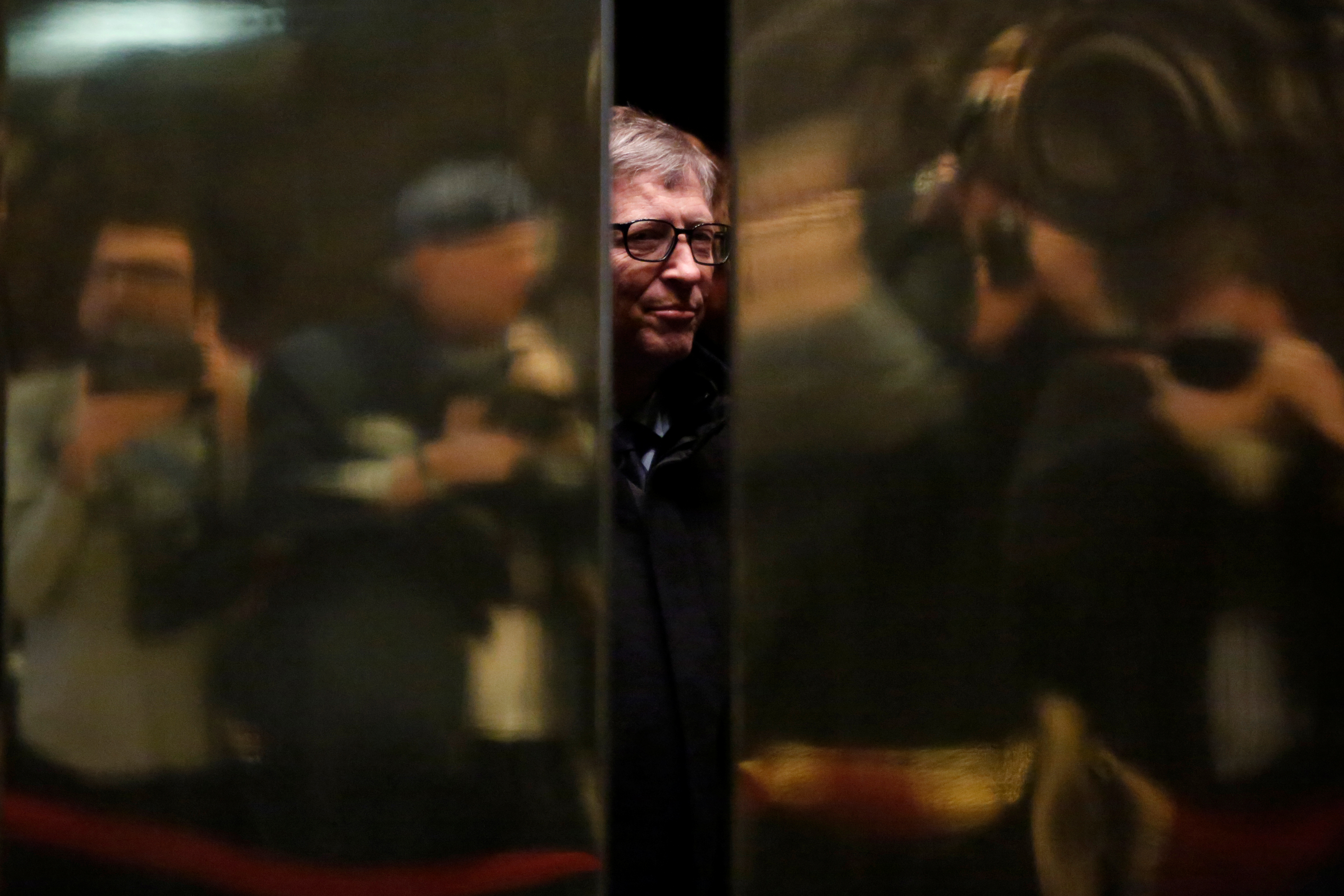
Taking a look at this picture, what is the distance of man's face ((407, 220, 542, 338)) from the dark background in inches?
23.5

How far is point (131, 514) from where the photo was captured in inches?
53.5

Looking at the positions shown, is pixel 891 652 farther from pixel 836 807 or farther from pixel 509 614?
pixel 509 614

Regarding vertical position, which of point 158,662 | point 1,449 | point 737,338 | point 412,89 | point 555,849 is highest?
point 412,89

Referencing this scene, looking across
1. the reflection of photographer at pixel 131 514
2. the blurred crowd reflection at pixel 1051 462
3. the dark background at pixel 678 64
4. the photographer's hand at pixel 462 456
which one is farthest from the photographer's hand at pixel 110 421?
the dark background at pixel 678 64

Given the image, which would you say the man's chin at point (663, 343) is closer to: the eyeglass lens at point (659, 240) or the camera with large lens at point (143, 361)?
the eyeglass lens at point (659, 240)

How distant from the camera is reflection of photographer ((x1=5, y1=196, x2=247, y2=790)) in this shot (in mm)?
1347

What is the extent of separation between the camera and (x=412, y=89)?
136 cm

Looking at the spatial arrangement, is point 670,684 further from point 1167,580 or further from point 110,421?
point 110,421

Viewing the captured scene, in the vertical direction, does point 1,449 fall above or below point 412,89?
below

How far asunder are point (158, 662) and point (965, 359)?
3.00 ft

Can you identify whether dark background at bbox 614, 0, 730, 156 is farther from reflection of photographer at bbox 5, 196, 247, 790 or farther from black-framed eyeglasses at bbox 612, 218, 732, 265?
reflection of photographer at bbox 5, 196, 247, 790

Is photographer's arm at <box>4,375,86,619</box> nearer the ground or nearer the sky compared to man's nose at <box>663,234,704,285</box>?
nearer the ground

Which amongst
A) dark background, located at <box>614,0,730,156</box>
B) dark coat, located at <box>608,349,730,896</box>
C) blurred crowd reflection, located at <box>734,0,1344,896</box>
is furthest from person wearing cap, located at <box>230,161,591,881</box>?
dark background, located at <box>614,0,730,156</box>

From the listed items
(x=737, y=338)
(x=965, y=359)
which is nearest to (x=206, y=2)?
(x=737, y=338)
